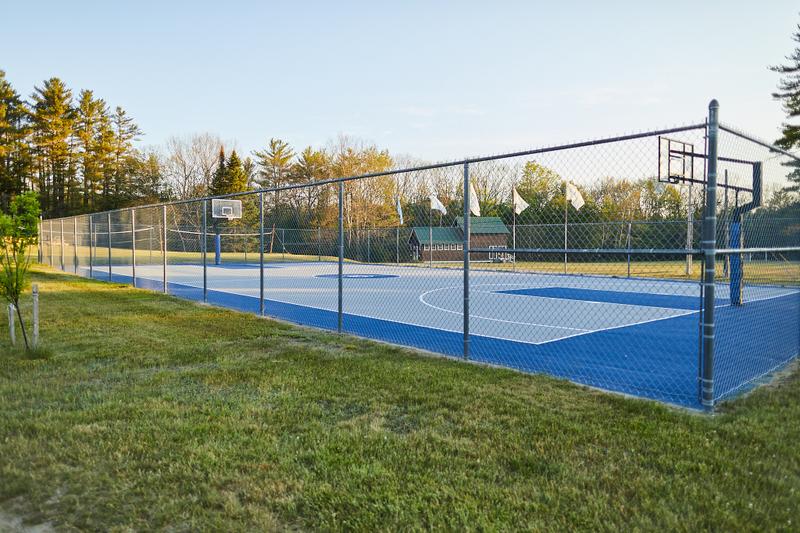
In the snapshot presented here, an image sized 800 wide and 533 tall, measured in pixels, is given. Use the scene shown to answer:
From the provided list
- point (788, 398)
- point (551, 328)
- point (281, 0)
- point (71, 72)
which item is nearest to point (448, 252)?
point (281, 0)

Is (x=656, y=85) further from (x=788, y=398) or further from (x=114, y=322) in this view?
(x=114, y=322)

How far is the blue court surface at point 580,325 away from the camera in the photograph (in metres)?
5.82

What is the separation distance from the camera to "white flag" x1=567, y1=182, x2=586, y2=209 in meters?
11.5

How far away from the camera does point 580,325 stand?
9.30 m

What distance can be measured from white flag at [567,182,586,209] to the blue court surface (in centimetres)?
169

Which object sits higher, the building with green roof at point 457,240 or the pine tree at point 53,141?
the pine tree at point 53,141

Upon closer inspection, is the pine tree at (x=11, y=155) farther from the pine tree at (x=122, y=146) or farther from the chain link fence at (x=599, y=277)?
the chain link fence at (x=599, y=277)

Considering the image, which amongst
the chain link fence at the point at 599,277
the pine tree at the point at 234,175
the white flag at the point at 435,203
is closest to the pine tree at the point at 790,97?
the chain link fence at the point at 599,277

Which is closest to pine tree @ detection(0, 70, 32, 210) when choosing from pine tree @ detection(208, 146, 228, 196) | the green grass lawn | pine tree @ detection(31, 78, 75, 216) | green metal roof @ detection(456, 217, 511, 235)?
pine tree @ detection(31, 78, 75, 216)

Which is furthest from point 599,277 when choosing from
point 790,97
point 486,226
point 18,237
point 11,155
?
point 11,155

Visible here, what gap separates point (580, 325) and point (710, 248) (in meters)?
5.31

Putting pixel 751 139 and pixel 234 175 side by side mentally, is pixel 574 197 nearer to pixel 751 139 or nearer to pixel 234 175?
pixel 751 139

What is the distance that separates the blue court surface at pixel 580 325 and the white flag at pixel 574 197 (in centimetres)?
169

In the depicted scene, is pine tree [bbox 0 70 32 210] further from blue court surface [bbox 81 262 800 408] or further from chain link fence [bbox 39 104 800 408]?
blue court surface [bbox 81 262 800 408]
